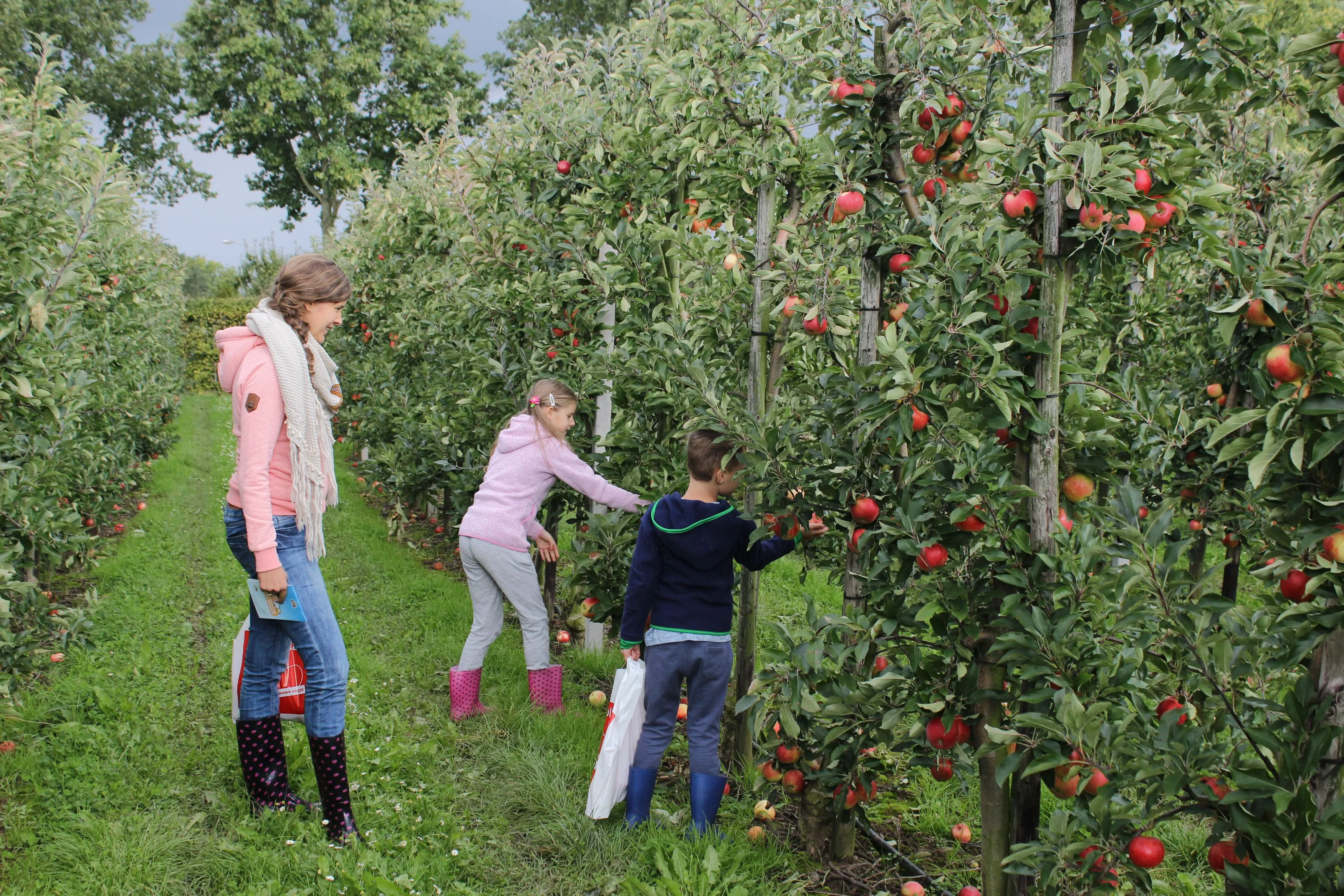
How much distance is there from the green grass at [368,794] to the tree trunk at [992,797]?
0.61 meters

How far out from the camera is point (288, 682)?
9.52ft

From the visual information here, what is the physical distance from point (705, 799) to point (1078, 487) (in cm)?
152

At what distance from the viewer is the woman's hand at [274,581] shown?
2539 mm

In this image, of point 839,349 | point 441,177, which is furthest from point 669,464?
point 441,177

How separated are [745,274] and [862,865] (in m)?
2.18

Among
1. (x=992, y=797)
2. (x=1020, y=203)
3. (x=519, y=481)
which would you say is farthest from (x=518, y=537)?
(x=1020, y=203)

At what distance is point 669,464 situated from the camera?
12.5ft

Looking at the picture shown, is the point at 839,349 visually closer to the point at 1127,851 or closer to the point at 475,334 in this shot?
the point at 1127,851

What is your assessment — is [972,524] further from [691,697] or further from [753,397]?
[753,397]

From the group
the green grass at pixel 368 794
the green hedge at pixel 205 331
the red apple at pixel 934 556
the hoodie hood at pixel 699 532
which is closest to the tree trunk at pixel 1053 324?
the red apple at pixel 934 556

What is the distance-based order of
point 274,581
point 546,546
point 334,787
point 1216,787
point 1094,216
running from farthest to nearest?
1. point 546,546
2. point 334,787
3. point 274,581
4. point 1094,216
5. point 1216,787

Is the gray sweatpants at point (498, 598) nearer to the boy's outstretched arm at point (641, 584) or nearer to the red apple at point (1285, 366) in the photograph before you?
the boy's outstretched arm at point (641, 584)

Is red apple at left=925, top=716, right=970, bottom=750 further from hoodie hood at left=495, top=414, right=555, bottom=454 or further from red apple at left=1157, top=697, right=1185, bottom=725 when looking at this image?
hoodie hood at left=495, top=414, right=555, bottom=454

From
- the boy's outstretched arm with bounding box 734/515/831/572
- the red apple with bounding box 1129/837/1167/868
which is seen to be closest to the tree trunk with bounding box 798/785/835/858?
the boy's outstretched arm with bounding box 734/515/831/572
